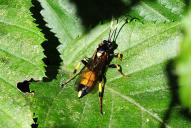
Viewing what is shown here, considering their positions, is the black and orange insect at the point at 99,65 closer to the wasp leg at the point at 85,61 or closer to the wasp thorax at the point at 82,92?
the wasp leg at the point at 85,61

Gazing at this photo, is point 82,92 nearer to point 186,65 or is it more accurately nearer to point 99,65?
point 99,65

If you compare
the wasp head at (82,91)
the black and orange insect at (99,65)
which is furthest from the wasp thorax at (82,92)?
the black and orange insect at (99,65)

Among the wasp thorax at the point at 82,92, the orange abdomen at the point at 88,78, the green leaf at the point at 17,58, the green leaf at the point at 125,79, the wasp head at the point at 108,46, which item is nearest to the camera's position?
the green leaf at the point at 17,58

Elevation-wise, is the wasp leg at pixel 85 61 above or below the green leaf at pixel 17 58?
below

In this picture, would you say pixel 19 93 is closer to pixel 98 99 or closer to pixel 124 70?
pixel 98 99

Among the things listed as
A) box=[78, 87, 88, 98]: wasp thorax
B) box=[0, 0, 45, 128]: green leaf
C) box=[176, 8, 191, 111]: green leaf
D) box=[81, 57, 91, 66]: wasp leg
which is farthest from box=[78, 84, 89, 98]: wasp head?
box=[176, 8, 191, 111]: green leaf

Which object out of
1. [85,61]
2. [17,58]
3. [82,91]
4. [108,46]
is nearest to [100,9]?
[108,46]
